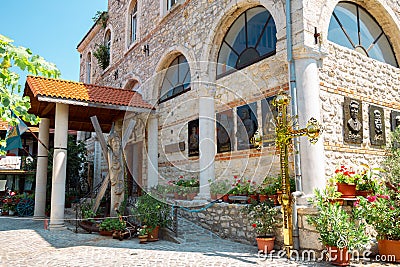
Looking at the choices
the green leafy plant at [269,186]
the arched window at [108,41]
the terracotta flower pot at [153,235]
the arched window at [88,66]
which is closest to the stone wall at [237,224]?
the green leafy plant at [269,186]

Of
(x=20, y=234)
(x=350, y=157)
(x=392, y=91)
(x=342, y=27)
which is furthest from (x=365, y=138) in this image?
(x=20, y=234)

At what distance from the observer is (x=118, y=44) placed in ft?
48.8

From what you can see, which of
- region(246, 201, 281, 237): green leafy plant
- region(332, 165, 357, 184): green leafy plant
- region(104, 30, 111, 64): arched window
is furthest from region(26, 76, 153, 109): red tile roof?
region(104, 30, 111, 64): arched window

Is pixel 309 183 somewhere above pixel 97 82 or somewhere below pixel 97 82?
below

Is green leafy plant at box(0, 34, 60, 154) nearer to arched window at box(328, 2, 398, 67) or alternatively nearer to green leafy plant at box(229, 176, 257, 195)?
green leafy plant at box(229, 176, 257, 195)

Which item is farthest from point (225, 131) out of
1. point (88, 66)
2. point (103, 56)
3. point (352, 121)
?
point (88, 66)

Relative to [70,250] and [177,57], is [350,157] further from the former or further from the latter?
[177,57]

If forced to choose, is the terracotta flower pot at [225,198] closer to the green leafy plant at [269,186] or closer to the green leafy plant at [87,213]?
the green leafy plant at [269,186]

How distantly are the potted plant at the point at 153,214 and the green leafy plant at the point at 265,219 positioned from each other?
6.37ft

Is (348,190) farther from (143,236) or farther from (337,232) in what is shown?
(143,236)

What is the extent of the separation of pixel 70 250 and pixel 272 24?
5.95m

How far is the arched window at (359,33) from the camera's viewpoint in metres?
7.23

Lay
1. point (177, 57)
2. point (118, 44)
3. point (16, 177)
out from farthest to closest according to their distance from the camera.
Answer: point (16, 177) → point (118, 44) → point (177, 57)

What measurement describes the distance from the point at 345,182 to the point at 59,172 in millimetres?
6338
